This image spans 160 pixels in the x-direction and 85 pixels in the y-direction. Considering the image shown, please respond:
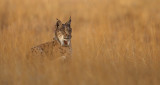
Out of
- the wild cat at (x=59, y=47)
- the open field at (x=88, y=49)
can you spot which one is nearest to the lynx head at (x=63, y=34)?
the wild cat at (x=59, y=47)

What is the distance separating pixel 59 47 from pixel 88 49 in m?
1.03

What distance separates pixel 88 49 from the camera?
786cm

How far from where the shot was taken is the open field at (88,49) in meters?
5.60

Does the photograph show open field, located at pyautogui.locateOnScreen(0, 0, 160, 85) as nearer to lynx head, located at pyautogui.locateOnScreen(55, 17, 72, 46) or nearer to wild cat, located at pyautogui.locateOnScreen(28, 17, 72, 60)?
wild cat, located at pyautogui.locateOnScreen(28, 17, 72, 60)

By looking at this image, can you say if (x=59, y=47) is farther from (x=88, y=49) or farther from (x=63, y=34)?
(x=88, y=49)

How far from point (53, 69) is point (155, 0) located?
906 centimetres

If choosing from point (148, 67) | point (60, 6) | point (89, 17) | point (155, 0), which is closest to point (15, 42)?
point (148, 67)

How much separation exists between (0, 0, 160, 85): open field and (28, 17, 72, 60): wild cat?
245mm

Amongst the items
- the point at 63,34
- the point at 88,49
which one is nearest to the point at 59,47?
the point at 63,34

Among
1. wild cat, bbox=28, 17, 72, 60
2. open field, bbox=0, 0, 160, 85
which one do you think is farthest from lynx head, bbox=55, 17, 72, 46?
open field, bbox=0, 0, 160, 85

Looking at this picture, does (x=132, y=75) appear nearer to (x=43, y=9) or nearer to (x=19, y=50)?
(x=19, y=50)

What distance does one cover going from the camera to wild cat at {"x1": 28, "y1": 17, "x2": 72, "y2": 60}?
272 inches

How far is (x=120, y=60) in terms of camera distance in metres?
6.90

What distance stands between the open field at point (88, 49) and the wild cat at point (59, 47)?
0.24m
